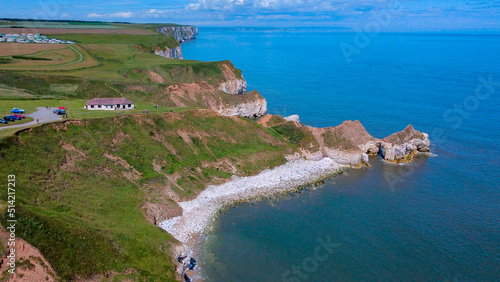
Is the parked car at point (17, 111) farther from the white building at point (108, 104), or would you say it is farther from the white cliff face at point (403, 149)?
the white cliff face at point (403, 149)

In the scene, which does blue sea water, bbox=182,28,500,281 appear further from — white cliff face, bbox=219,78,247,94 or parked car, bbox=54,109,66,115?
parked car, bbox=54,109,66,115

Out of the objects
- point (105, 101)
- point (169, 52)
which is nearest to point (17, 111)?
point (105, 101)

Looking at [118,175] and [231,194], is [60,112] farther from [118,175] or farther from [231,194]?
[231,194]

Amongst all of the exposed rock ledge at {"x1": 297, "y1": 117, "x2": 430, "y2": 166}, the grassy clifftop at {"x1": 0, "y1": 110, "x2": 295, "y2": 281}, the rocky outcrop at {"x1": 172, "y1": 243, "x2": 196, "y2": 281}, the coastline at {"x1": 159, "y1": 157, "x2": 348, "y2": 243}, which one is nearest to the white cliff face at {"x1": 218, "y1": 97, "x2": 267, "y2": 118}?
the grassy clifftop at {"x1": 0, "y1": 110, "x2": 295, "y2": 281}

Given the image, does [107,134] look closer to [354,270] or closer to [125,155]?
[125,155]

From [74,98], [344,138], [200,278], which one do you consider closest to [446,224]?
[344,138]
